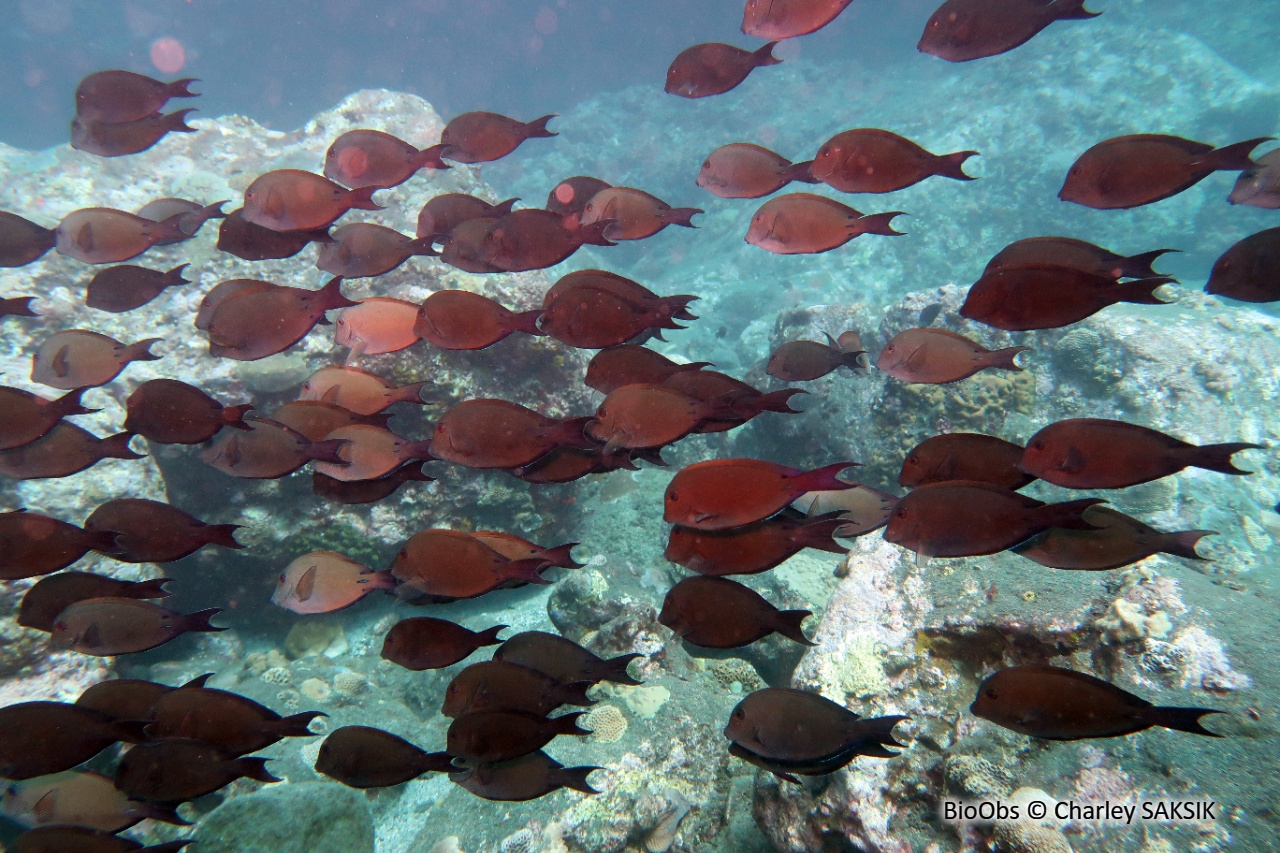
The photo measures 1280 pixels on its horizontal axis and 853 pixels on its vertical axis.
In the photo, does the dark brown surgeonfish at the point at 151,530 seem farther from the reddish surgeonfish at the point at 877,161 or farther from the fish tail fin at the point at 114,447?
the reddish surgeonfish at the point at 877,161

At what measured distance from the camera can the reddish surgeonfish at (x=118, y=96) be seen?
3.19 metres

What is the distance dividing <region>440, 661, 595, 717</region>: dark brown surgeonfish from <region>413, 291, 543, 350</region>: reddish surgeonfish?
1570 mm

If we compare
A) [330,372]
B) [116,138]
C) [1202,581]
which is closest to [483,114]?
[330,372]

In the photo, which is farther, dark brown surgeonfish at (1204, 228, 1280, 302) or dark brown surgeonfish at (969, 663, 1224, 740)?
dark brown surgeonfish at (1204, 228, 1280, 302)

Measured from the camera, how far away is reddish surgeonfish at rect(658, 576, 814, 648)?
7.39ft

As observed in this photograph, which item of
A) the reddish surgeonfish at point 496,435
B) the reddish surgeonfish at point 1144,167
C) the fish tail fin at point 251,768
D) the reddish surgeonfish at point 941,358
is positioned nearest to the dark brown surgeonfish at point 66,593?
the fish tail fin at point 251,768

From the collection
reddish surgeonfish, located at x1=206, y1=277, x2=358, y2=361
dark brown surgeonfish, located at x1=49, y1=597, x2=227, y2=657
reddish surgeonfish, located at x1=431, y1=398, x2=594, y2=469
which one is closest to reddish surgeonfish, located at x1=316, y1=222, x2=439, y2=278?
reddish surgeonfish, located at x1=206, y1=277, x2=358, y2=361

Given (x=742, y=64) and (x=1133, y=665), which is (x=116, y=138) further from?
(x=1133, y=665)

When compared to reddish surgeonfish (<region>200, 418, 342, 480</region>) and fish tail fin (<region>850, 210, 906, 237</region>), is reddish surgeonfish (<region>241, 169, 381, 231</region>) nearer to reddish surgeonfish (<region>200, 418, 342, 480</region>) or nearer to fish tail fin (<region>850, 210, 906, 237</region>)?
reddish surgeonfish (<region>200, 418, 342, 480</region>)

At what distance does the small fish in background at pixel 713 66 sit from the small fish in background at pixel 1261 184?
2.45m

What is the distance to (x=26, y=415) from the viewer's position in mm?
2490

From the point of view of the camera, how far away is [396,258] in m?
3.39

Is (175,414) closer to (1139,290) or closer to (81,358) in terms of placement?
(81,358)

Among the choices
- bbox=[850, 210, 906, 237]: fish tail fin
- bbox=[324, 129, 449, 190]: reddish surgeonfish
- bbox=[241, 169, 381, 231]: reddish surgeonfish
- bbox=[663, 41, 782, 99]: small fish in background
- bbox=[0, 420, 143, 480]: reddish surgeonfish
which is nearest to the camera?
bbox=[0, 420, 143, 480]: reddish surgeonfish
